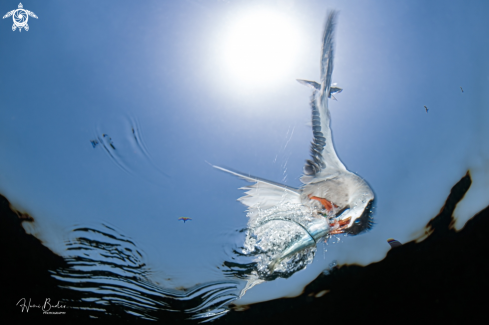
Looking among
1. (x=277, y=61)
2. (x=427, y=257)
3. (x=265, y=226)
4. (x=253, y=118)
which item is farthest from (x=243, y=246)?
(x=427, y=257)

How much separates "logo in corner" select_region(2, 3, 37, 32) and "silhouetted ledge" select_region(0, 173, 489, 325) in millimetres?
4553

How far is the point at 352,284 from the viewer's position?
8320mm

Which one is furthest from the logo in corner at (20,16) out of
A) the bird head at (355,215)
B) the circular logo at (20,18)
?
the bird head at (355,215)

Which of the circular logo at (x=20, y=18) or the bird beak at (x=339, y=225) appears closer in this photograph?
the circular logo at (x=20, y=18)

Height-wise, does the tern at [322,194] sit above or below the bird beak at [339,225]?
above

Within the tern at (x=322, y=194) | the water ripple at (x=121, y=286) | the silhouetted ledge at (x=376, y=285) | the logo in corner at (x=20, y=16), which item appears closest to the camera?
the logo in corner at (x=20, y=16)

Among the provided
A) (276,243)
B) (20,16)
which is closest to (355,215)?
(276,243)

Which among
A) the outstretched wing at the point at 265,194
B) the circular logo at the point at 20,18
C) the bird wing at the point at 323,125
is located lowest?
the outstretched wing at the point at 265,194

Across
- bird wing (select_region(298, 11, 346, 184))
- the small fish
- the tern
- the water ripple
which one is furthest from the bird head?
the water ripple

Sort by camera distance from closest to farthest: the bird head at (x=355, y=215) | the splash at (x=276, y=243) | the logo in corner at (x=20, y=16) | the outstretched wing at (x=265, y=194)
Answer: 1. the logo in corner at (x=20, y=16)
2. the outstretched wing at (x=265, y=194)
3. the bird head at (x=355, y=215)
4. the splash at (x=276, y=243)

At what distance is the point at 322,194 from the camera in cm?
500

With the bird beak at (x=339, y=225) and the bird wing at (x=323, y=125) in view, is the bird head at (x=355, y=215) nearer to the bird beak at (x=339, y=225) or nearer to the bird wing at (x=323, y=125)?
the bird beak at (x=339, y=225)

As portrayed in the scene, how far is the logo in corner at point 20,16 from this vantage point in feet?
12.7

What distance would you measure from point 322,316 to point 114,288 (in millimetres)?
9138
